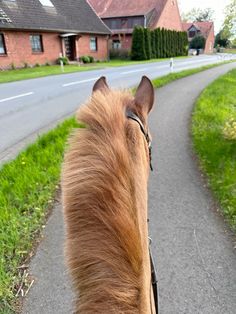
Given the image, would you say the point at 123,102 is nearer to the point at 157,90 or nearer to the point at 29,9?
the point at 157,90

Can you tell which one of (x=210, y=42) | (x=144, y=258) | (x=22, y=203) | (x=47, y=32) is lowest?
(x=210, y=42)

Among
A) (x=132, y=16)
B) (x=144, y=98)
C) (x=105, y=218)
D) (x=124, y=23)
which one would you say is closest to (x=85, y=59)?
(x=132, y=16)

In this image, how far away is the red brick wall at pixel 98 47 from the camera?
31641mm

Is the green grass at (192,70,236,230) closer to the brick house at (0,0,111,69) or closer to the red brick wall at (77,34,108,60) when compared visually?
the brick house at (0,0,111,69)

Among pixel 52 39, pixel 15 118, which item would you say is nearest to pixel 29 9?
pixel 52 39

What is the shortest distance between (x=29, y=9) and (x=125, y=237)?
2982 cm

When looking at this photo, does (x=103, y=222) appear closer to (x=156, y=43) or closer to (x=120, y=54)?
(x=120, y=54)

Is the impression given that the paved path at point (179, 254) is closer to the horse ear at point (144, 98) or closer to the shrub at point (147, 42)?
the horse ear at point (144, 98)

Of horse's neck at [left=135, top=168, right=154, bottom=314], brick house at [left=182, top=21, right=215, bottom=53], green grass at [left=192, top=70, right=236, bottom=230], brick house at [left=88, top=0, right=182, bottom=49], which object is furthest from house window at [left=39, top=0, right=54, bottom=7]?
brick house at [left=182, top=21, right=215, bottom=53]

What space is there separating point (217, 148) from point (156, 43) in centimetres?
3452

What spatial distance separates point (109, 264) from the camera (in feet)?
3.31

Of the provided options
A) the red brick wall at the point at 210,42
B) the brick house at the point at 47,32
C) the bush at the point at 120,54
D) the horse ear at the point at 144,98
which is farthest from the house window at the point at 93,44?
the red brick wall at the point at 210,42

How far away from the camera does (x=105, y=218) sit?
3.46 feet

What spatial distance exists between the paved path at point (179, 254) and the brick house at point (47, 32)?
22.7 metres
